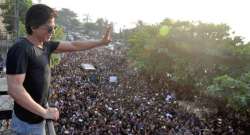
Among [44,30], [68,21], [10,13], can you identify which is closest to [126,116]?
[44,30]

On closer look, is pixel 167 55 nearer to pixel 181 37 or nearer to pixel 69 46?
pixel 181 37

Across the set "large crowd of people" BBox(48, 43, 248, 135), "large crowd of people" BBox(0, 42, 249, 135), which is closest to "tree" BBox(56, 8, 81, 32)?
"large crowd of people" BBox(0, 42, 249, 135)

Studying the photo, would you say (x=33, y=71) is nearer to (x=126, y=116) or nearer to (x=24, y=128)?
(x=24, y=128)

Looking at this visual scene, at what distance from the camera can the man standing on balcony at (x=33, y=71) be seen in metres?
2.24

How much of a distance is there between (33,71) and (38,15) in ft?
1.29

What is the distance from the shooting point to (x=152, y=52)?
30.2 metres

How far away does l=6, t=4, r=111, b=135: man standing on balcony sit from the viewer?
2244 millimetres

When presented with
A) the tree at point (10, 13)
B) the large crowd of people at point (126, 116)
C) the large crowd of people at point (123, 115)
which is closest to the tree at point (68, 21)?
the tree at point (10, 13)

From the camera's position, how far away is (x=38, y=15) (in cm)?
243

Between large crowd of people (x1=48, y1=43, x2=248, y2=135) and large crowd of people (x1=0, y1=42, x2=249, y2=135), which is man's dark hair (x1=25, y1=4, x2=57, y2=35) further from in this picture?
large crowd of people (x1=48, y1=43, x2=248, y2=135)

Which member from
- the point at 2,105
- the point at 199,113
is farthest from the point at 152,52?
the point at 2,105

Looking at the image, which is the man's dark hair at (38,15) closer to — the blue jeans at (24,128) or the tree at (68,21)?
the blue jeans at (24,128)

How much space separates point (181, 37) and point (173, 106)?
29.7 ft

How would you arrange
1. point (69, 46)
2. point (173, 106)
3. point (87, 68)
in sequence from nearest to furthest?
1. point (69, 46)
2. point (173, 106)
3. point (87, 68)
